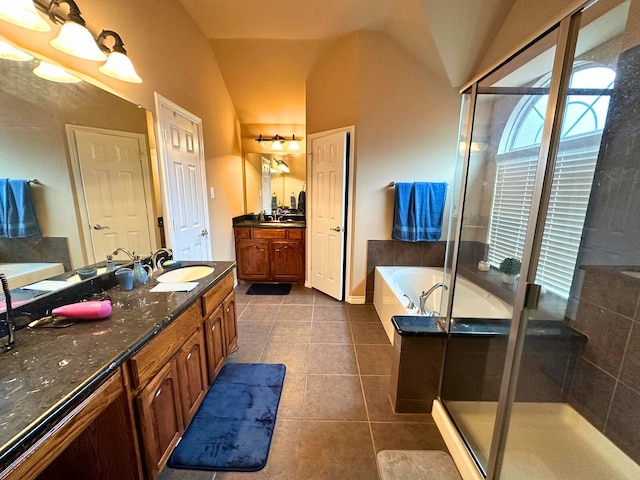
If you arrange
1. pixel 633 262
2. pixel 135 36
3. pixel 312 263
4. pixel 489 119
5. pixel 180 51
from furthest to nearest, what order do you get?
pixel 312 263 → pixel 180 51 → pixel 135 36 → pixel 489 119 → pixel 633 262

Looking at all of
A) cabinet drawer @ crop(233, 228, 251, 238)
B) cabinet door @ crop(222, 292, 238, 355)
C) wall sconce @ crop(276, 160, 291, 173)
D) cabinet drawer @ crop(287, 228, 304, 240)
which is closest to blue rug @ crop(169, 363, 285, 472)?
cabinet door @ crop(222, 292, 238, 355)

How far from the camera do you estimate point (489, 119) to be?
1499 mm

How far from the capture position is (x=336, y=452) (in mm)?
1359

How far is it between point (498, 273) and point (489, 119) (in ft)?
2.98

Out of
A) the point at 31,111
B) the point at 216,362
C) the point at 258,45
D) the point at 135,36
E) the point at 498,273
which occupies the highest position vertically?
the point at 258,45

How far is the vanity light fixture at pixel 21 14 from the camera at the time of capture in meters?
0.98

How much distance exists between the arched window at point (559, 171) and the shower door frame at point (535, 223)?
8 cm

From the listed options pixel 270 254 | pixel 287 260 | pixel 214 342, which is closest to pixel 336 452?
pixel 214 342

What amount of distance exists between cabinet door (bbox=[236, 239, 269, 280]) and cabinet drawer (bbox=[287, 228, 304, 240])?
13.4 inches

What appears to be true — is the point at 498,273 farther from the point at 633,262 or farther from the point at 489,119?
the point at 489,119

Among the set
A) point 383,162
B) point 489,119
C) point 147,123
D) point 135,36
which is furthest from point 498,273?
point 135,36

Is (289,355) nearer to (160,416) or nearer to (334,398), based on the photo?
(334,398)

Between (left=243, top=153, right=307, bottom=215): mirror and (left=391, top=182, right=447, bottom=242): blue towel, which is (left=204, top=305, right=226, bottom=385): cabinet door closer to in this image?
(left=391, top=182, right=447, bottom=242): blue towel

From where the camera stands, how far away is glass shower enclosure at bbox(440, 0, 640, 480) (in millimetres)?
991
